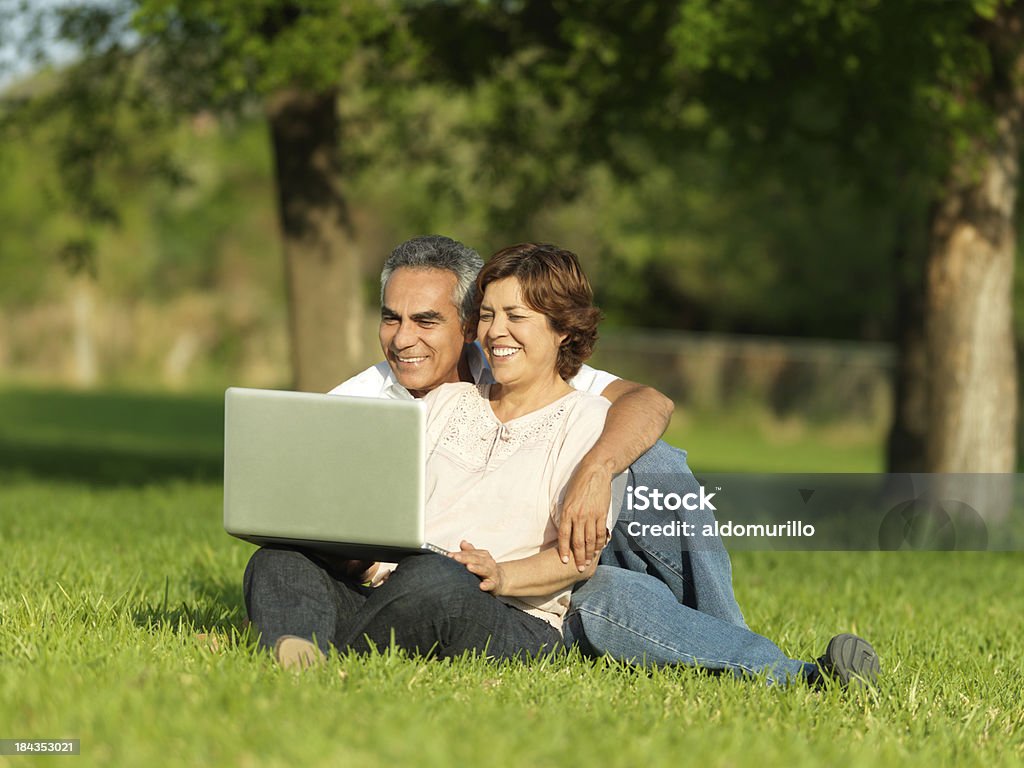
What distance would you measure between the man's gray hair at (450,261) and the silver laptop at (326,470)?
3.02 ft

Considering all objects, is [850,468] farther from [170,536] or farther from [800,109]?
[170,536]

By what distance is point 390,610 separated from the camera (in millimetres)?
4551

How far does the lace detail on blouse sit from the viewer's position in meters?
4.71

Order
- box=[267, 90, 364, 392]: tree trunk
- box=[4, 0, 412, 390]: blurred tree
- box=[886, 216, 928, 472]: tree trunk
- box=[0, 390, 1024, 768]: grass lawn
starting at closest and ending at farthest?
box=[0, 390, 1024, 768]: grass lawn → box=[4, 0, 412, 390]: blurred tree → box=[267, 90, 364, 392]: tree trunk → box=[886, 216, 928, 472]: tree trunk

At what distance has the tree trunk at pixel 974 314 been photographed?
11.5m

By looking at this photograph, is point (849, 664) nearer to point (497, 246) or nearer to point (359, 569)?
point (359, 569)

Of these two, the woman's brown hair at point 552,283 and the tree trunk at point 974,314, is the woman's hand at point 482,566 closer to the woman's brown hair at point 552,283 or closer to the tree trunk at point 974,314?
the woman's brown hair at point 552,283

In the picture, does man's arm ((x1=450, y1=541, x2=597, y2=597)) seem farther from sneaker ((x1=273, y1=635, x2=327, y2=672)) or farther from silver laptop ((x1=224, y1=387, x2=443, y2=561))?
sneaker ((x1=273, y1=635, x2=327, y2=672))

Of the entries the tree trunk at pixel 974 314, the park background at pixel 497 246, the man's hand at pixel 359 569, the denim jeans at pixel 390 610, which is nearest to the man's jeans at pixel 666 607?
the park background at pixel 497 246

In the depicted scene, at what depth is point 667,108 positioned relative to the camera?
12.8 meters

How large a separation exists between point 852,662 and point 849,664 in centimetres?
2

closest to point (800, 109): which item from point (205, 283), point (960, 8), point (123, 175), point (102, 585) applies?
point (960, 8)

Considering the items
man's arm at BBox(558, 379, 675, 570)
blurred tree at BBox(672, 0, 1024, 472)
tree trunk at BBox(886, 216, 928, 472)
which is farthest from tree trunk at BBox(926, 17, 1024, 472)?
man's arm at BBox(558, 379, 675, 570)

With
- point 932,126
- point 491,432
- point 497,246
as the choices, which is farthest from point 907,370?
point 491,432
